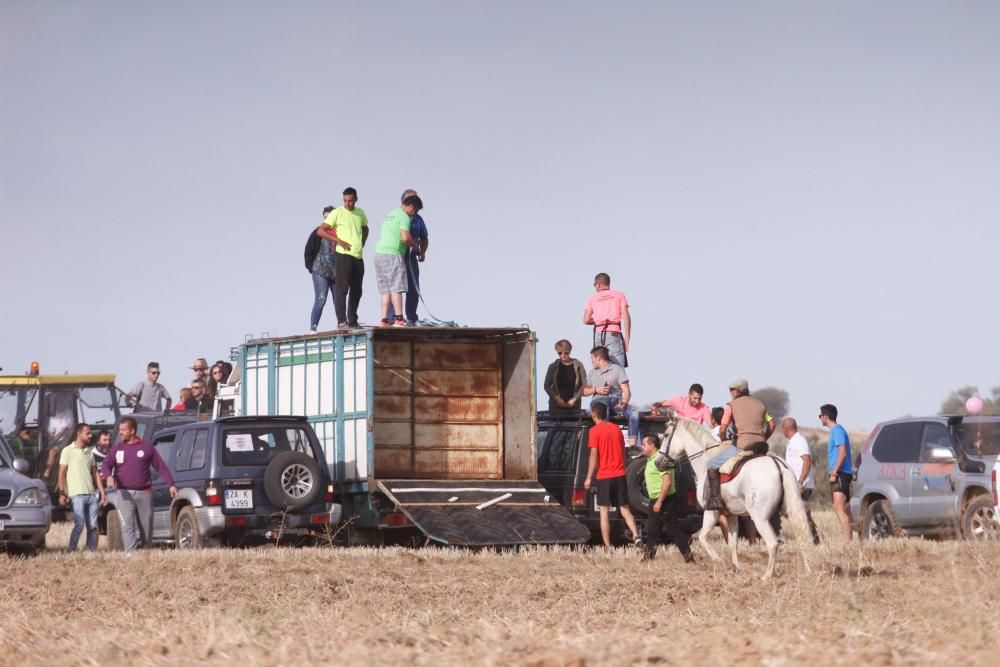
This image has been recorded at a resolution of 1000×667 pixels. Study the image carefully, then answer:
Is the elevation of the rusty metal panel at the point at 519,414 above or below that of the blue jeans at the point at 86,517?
above

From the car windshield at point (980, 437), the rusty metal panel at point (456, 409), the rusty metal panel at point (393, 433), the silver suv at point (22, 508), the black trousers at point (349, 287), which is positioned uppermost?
the black trousers at point (349, 287)

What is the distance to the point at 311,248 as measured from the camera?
76.5 feet

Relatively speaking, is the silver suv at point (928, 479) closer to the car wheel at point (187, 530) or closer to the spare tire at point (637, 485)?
the spare tire at point (637, 485)

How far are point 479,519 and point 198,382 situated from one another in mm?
7376

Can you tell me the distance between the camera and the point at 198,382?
86.7ft

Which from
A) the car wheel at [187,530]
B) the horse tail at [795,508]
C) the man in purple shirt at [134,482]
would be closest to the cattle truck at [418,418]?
the car wheel at [187,530]

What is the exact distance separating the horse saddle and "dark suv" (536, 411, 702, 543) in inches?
143

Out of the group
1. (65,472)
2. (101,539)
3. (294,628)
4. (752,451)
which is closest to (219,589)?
(294,628)

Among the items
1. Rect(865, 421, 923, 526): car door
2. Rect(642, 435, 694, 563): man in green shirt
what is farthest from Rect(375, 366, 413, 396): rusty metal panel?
Rect(865, 421, 923, 526): car door

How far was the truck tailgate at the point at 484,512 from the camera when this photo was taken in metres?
20.1

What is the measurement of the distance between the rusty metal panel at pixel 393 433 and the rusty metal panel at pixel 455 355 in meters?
0.80

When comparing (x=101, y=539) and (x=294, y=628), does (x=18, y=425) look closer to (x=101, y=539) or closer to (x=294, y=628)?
(x=101, y=539)

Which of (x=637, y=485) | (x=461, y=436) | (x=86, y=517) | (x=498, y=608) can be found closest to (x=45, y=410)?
(x=86, y=517)

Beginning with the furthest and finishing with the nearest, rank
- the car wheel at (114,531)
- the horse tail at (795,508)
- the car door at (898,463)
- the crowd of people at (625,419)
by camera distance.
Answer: the car wheel at (114,531) < the car door at (898,463) < the crowd of people at (625,419) < the horse tail at (795,508)
